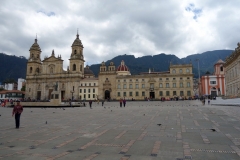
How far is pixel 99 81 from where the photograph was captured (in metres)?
74.2

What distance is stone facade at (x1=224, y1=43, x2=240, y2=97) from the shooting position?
120ft

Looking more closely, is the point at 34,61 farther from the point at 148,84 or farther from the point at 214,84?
the point at 214,84

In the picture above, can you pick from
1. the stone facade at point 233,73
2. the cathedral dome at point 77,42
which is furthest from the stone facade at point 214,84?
the cathedral dome at point 77,42

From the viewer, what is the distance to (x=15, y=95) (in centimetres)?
8719

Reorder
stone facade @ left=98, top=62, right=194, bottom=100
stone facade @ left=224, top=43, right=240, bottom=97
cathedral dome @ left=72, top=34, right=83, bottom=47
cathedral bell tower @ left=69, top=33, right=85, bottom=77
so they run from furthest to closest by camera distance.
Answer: cathedral dome @ left=72, top=34, right=83, bottom=47 < cathedral bell tower @ left=69, top=33, right=85, bottom=77 < stone facade @ left=98, top=62, right=194, bottom=100 < stone facade @ left=224, top=43, right=240, bottom=97

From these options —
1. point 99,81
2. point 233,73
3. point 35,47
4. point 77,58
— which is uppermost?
point 35,47

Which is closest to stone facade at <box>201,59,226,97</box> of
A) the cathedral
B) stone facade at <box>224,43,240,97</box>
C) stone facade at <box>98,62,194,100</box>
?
stone facade at <box>98,62,194,100</box>

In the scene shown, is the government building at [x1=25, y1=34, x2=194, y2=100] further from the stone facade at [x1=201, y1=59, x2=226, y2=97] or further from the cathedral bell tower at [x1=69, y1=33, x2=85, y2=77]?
the stone facade at [x1=201, y1=59, x2=226, y2=97]

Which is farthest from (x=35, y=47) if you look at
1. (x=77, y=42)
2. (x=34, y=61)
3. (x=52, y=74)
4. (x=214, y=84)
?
(x=214, y=84)

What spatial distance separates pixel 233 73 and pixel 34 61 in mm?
75147

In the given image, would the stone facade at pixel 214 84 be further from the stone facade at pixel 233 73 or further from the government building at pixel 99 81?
the stone facade at pixel 233 73

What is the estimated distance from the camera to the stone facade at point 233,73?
36591 millimetres

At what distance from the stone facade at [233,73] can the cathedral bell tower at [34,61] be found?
71.9m

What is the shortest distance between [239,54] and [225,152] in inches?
1378
